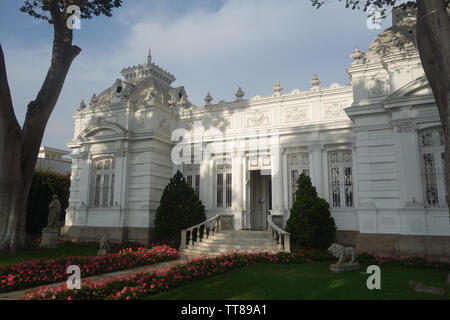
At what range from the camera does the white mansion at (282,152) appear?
11930 mm

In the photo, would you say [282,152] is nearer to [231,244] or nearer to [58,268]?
[231,244]

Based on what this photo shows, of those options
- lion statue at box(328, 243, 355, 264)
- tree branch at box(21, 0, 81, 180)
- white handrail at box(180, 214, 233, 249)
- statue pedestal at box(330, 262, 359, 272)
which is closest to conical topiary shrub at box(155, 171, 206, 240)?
white handrail at box(180, 214, 233, 249)

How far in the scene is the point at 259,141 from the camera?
16.6 m

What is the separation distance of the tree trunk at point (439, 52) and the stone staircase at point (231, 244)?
281 inches

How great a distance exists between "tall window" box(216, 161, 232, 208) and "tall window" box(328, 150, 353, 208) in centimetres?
508

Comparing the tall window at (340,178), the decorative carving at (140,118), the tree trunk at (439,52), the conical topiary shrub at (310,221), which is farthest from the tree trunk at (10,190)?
the tree trunk at (439,52)

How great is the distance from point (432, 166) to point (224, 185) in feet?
30.2

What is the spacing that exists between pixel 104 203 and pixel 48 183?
5620 millimetres

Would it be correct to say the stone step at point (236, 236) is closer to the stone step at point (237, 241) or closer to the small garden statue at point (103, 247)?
the stone step at point (237, 241)

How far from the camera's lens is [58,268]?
950 centimetres

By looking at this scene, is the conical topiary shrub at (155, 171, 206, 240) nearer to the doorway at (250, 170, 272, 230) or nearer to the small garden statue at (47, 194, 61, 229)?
the doorway at (250, 170, 272, 230)

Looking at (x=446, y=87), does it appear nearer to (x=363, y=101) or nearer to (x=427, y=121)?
(x=427, y=121)

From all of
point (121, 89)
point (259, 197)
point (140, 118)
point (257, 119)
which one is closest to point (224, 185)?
point (259, 197)

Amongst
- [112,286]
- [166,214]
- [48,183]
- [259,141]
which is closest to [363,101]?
[259,141]
